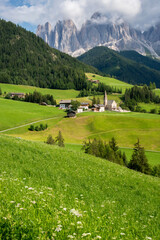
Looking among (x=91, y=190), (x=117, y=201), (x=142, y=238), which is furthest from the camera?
(x=91, y=190)

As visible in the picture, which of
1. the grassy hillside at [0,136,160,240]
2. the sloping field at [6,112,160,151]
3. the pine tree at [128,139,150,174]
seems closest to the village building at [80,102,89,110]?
the sloping field at [6,112,160,151]

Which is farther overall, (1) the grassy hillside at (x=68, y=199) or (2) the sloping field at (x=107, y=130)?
(2) the sloping field at (x=107, y=130)

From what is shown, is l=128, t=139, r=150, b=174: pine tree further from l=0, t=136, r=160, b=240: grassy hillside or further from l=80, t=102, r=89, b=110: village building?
l=80, t=102, r=89, b=110: village building

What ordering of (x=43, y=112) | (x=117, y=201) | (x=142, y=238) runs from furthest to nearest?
(x=43, y=112)
(x=117, y=201)
(x=142, y=238)

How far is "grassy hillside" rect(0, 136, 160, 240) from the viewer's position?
566cm

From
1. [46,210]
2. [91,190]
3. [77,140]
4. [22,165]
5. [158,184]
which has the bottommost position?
[77,140]

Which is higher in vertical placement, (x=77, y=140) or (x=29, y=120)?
(x=29, y=120)

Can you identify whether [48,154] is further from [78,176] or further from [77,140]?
[77,140]

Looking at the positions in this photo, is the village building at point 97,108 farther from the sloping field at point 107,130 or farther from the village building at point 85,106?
the sloping field at point 107,130

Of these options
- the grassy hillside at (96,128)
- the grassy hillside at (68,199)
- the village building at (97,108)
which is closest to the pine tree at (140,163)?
the grassy hillside at (68,199)

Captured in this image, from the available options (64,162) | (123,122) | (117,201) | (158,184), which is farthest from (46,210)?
(123,122)

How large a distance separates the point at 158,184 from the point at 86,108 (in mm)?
158584

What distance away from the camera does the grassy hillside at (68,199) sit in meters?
5.66

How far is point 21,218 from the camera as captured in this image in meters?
5.75
